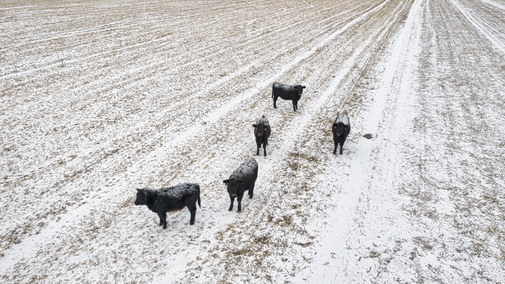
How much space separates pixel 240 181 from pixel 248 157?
2.87 meters

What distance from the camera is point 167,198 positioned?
238 inches

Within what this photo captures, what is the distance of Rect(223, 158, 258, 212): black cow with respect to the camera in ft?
21.0

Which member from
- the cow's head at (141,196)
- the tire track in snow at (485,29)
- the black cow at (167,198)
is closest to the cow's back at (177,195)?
the black cow at (167,198)

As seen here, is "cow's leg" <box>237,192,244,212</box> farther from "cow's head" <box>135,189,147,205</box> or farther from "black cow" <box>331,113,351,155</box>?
"black cow" <box>331,113,351,155</box>

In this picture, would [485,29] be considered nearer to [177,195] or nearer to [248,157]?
[248,157]

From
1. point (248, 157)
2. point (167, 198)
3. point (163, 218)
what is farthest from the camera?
point (248, 157)

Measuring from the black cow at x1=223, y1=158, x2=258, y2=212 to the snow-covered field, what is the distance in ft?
2.03

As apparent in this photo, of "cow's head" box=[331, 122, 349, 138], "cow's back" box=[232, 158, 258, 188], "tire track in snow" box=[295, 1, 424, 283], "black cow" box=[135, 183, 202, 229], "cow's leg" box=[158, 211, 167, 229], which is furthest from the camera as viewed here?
"cow's head" box=[331, 122, 349, 138]

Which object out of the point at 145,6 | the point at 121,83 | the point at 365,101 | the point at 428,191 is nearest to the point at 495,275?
the point at 428,191

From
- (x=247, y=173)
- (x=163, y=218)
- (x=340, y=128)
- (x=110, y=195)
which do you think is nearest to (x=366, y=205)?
(x=340, y=128)

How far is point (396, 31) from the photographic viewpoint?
27.4m

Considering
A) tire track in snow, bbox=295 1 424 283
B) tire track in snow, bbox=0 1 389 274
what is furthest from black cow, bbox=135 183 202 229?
tire track in snow, bbox=295 1 424 283

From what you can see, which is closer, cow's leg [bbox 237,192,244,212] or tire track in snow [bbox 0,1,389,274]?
tire track in snow [bbox 0,1,389,274]

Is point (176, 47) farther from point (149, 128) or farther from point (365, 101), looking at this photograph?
point (365, 101)
